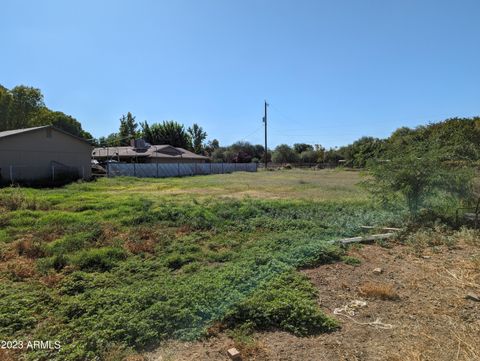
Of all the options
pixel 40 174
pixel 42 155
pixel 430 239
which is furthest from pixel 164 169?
pixel 430 239

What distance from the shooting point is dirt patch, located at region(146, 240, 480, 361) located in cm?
298

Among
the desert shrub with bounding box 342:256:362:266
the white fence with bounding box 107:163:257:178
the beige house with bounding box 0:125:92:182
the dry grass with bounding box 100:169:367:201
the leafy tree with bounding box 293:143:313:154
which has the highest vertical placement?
the leafy tree with bounding box 293:143:313:154

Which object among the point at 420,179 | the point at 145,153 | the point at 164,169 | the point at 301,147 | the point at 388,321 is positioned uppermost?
the point at 301,147

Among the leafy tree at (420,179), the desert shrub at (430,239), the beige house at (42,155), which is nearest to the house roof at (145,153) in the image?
the beige house at (42,155)

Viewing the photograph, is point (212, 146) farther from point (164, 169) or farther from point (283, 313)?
point (283, 313)

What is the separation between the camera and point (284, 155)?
232 ft

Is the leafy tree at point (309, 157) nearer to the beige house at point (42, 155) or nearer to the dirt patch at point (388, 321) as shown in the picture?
the beige house at point (42, 155)

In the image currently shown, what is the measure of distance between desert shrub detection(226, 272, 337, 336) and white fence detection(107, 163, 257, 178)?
2798cm

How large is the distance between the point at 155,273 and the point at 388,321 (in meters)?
3.17

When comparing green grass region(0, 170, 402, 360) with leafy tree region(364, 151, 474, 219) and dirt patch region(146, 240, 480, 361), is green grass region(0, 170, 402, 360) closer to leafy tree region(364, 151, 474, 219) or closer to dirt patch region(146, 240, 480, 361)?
dirt patch region(146, 240, 480, 361)

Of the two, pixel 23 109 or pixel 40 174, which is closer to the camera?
pixel 40 174

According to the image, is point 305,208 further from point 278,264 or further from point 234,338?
point 234,338

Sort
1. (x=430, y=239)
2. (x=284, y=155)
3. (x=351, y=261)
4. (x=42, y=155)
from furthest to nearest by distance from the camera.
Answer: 1. (x=284, y=155)
2. (x=42, y=155)
3. (x=430, y=239)
4. (x=351, y=261)

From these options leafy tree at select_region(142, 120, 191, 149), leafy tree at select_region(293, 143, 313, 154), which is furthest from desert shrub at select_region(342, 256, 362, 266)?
leafy tree at select_region(293, 143, 313, 154)
